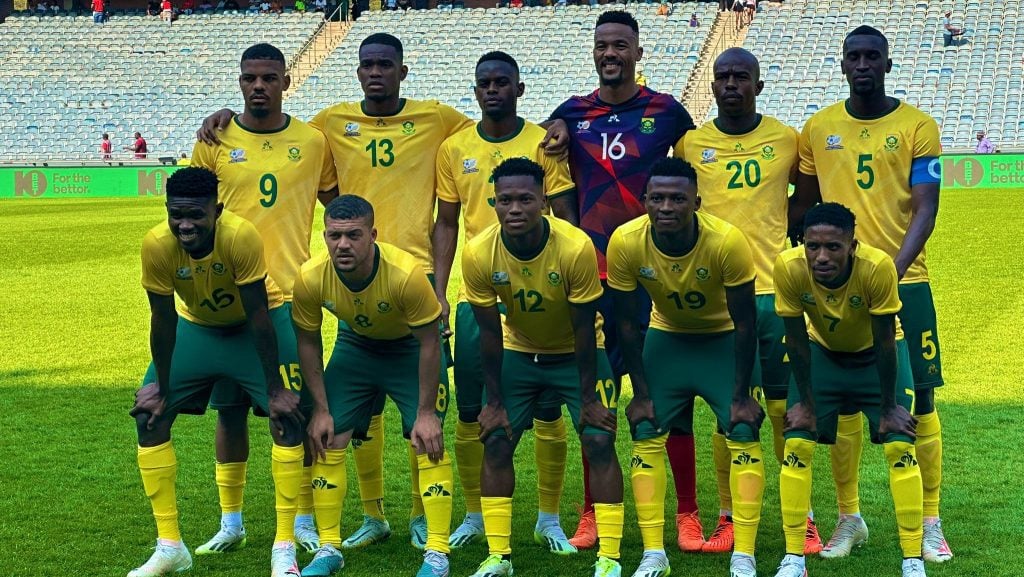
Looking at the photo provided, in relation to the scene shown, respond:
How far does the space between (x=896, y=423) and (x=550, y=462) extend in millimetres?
1881

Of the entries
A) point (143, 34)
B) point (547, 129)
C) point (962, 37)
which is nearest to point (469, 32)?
point (143, 34)

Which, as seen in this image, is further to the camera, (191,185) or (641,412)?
(641,412)

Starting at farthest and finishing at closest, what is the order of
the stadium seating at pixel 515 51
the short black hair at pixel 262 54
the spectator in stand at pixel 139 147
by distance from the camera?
the stadium seating at pixel 515 51
the spectator in stand at pixel 139 147
the short black hair at pixel 262 54

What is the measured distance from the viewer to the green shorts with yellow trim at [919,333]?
6348 millimetres

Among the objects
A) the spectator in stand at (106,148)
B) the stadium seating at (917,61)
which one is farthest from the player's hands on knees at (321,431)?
the spectator in stand at (106,148)

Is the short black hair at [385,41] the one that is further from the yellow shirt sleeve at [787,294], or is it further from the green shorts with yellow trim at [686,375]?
the yellow shirt sleeve at [787,294]

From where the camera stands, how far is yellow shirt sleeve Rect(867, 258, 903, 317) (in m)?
5.61

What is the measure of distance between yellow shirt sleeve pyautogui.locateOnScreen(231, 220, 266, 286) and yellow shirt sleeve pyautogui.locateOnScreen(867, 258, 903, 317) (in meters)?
2.84

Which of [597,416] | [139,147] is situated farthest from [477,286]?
[139,147]

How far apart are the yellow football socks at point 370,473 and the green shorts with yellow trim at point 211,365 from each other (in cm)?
74

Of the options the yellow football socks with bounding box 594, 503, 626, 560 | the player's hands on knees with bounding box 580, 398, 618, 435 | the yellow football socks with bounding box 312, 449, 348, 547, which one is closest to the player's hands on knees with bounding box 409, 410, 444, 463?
the yellow football socks with bounding box 312, 449, 348, 547

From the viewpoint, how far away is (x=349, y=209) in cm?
584

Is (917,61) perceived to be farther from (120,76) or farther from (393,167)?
(393,167)

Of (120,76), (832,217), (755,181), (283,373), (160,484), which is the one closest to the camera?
(832,217)
